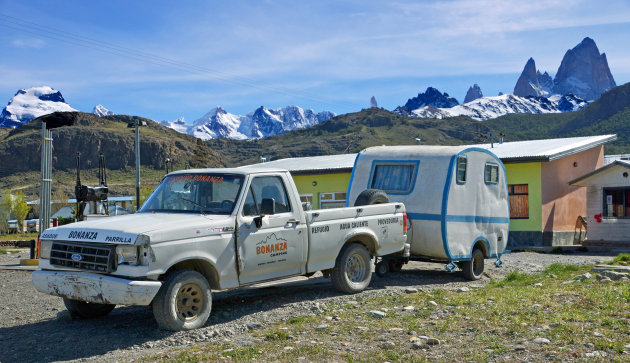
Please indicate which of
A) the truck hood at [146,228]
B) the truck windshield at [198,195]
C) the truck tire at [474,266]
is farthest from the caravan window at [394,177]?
the truck hood at [146,228]

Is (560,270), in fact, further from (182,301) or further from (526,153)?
(526,153)

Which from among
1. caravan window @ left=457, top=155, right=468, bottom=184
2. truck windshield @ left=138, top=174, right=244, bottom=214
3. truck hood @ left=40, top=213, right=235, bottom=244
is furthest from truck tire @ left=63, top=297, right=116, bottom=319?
caravan window @ left=457, top=155, right=468, bottom=184

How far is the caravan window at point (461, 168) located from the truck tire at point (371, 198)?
1.74 meters

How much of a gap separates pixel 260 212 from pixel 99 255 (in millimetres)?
2239

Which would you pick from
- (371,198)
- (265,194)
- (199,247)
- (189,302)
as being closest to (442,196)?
(371,198)

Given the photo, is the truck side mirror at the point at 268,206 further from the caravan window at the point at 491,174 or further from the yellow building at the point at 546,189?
the yellow building at the point at 546,189

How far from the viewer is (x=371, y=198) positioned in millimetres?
11305

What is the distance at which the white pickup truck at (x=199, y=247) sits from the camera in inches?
282

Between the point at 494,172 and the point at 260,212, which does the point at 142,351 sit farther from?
the point at 494,172

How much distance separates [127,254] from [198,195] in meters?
1.69

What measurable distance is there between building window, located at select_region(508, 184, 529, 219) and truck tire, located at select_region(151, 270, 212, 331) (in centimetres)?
1996

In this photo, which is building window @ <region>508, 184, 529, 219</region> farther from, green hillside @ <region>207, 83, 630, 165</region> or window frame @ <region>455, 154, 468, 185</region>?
green hillside @ <region>207, 83, 630, 165</region>

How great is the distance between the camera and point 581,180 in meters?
23.5

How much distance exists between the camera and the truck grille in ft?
23.5
